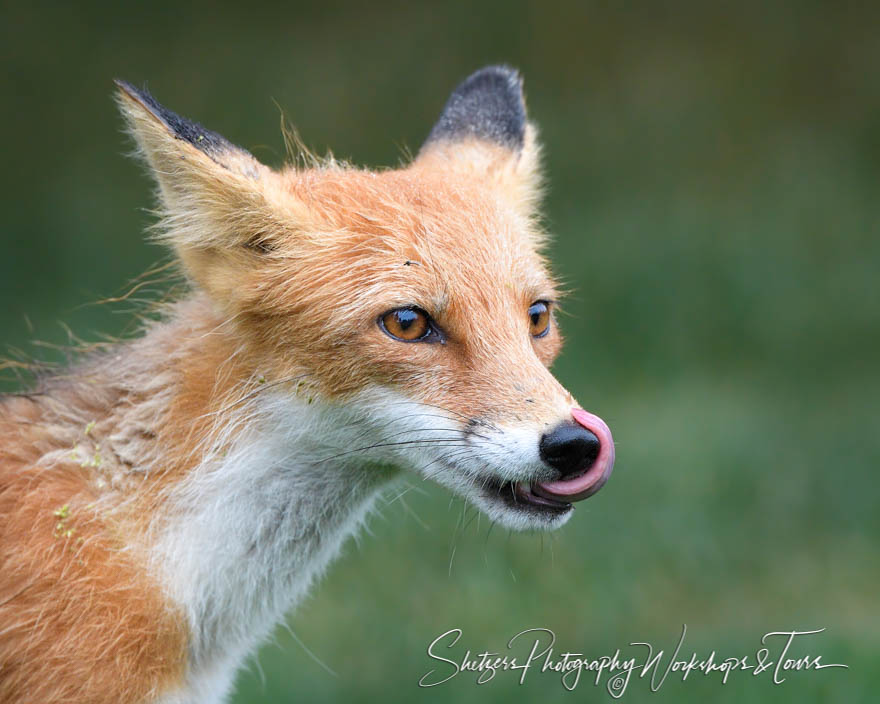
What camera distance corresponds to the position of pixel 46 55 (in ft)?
46.2

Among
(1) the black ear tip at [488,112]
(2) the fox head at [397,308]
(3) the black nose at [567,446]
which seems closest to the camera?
(3) the black nose at [567,446]

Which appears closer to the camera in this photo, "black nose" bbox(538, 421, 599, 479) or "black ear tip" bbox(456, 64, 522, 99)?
"black nose" bbox(538, 421, 599, 479)

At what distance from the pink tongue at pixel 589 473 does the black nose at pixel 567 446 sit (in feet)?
0.12

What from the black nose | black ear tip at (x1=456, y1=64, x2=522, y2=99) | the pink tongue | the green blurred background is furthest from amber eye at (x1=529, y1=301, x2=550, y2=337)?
the green blurred background

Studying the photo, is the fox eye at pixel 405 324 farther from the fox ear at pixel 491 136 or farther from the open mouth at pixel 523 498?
the fox ear at pixel 491 136

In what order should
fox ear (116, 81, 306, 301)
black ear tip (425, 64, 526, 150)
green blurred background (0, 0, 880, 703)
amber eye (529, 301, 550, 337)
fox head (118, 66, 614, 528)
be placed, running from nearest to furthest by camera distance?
fox head (118, 66, 614, 528)
fox ear (116, 81, 306, 301)
amber eye (529, 301, 550, 337)
black ear tip (425, 64, 526, 150)
green blurred background (0, 0, 880, 703)

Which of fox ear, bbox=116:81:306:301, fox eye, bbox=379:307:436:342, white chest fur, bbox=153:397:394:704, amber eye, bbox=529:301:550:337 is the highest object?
fox ear, bbox=116:81:306:301

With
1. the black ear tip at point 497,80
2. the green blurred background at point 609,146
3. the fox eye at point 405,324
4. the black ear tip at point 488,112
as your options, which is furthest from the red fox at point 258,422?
the green blurred background at point 609,146

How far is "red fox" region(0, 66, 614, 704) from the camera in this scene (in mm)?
4863

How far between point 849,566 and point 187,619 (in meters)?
7.62

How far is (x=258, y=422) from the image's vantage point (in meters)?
5.22

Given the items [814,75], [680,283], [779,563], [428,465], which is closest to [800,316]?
[680,283]

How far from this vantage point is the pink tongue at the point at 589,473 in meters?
4.64

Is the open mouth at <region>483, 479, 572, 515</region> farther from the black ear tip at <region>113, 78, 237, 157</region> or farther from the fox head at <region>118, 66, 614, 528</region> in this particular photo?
the black ear tip at <region>113, 78, 237, 157</region>
